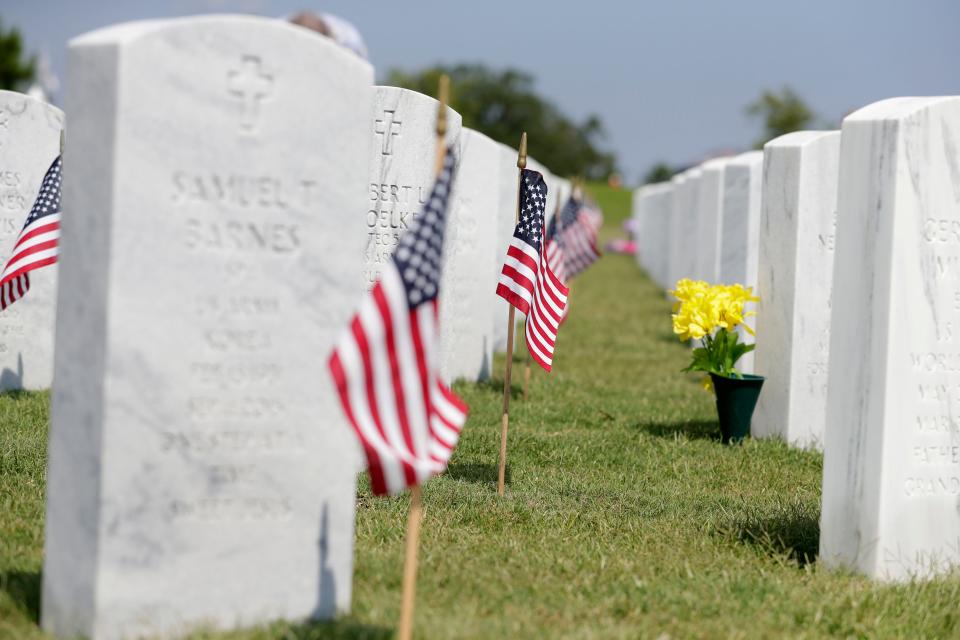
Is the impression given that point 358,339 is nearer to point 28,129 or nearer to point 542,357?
point 542,357

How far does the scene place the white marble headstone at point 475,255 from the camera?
10180mm

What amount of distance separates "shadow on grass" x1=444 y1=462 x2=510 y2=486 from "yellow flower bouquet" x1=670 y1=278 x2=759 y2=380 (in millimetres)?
1828

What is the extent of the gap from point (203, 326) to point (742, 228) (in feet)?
20.9

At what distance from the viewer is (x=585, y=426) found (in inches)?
342

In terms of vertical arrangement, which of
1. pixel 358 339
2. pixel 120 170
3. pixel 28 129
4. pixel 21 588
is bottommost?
pixel 21 588

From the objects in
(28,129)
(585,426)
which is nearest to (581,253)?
(585,426)

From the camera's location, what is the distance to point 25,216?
8.64 metres

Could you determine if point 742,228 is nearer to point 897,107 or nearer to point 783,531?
point 783,531

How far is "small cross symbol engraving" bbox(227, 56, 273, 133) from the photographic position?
3906mm

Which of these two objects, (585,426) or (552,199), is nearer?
(585,426)

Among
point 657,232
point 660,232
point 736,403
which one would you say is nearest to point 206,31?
point 736,403

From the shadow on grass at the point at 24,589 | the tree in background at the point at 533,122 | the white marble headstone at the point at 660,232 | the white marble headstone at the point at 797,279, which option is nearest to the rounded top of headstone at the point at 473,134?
the white marble headstone at the point at 797,279

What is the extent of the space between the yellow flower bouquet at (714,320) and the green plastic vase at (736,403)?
0.34ft

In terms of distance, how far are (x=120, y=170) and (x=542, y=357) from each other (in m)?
3.71
